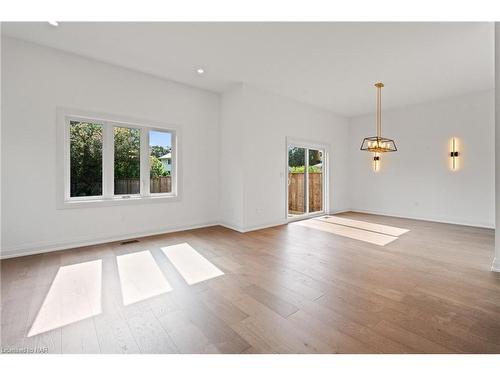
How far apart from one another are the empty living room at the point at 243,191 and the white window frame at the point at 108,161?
3 cm

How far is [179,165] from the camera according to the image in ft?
17.0

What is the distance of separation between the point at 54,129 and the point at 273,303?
412cm

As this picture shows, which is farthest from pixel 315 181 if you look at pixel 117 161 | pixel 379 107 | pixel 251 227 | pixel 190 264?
pixel 117 161

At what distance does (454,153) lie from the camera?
5.95 meters

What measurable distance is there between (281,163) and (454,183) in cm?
435

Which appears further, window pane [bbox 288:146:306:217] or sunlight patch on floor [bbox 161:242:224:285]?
Answer: window pane [bbox 288:146:306:217]

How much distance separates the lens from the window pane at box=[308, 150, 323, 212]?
7.08m

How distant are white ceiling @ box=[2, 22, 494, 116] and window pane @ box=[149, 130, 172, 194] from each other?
1228 mm

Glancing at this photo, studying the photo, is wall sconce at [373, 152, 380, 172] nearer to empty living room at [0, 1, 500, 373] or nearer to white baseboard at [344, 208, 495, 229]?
empty living room at [0, 1, 500, 373]

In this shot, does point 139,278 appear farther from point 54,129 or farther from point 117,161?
point 54,129

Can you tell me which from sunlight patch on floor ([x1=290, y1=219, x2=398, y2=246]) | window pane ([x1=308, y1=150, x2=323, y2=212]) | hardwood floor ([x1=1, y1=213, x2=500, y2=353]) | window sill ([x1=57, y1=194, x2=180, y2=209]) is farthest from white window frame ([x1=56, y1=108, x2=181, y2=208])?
window pane ([x1=308, y1=150, x2=323, y2=212])

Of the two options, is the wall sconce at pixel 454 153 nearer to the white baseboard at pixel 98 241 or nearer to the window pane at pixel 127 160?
the white baseboard at pixel 98 241
